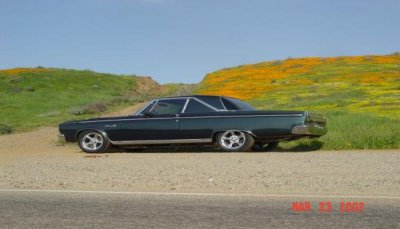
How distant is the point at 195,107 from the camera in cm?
1351

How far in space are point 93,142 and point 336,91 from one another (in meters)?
22.4

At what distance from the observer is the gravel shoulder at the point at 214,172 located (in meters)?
7.99

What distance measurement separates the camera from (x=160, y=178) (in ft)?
29.6

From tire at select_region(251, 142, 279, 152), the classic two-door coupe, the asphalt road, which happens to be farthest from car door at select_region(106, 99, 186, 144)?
the asphalt road

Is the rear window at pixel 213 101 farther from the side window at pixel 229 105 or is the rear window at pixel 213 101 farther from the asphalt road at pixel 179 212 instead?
the asphalt road at pixel 179 212

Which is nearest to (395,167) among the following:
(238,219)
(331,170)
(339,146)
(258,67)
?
(331,170)

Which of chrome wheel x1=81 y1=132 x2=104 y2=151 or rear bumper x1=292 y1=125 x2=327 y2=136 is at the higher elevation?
rear bumper x1=292 y1=125 x2=327 y2=136

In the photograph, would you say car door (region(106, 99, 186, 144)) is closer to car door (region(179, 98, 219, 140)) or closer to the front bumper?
car door (region(179, 98, 219, 140))

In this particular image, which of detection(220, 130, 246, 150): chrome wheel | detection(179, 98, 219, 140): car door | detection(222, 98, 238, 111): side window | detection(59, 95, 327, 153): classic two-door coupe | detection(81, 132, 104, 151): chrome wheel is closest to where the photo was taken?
detection(59, 95, 327, 153): classic two-door coupe

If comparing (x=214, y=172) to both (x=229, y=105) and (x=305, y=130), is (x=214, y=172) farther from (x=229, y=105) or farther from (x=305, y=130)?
(x=229, y=105)

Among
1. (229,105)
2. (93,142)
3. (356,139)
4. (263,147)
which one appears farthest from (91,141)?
(356,139)

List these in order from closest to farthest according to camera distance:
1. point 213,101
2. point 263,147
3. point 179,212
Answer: point 179,212, point 213,101, point 263,147

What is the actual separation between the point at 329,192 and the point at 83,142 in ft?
26.5

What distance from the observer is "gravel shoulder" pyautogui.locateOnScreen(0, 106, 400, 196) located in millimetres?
7989
